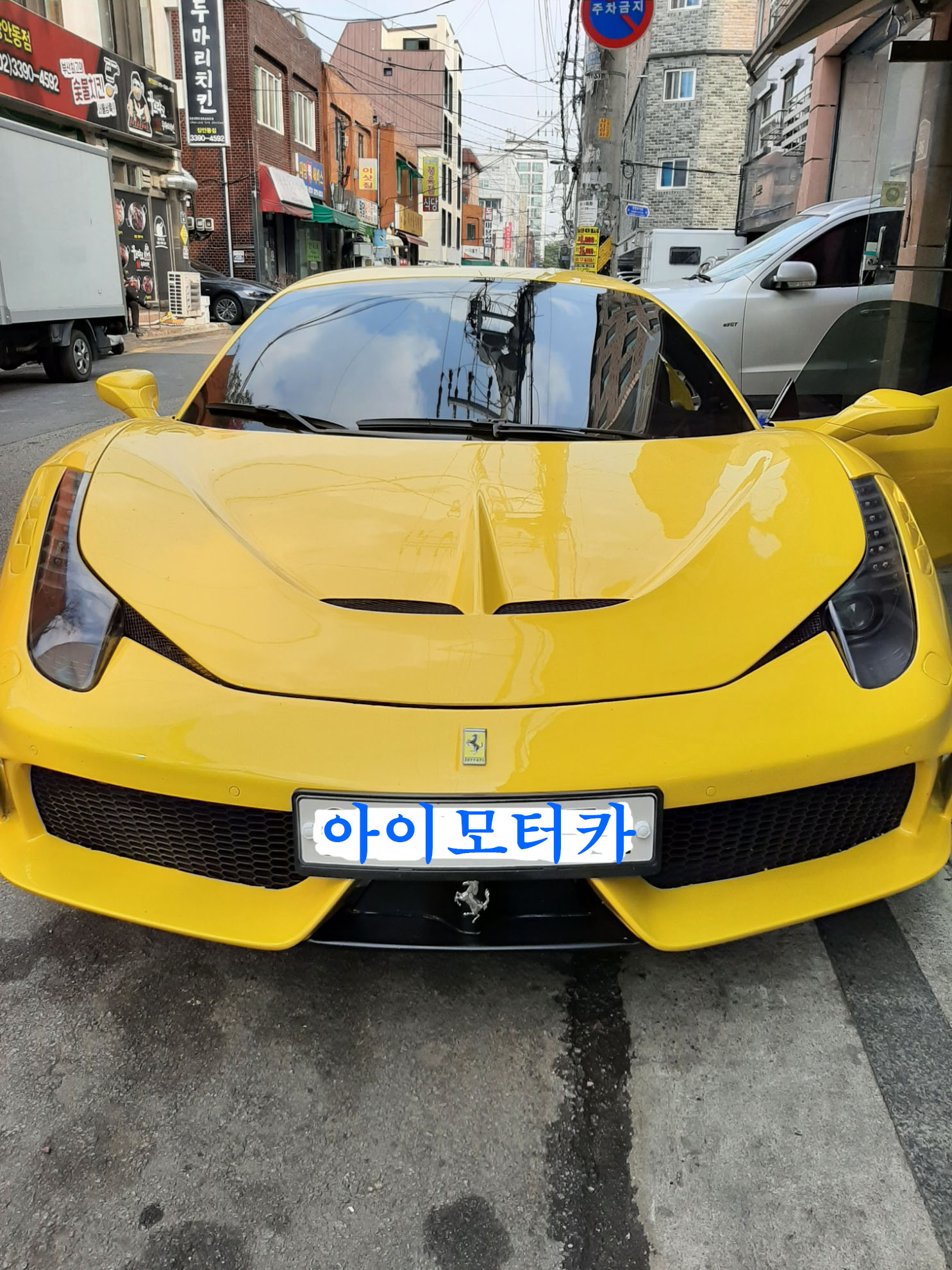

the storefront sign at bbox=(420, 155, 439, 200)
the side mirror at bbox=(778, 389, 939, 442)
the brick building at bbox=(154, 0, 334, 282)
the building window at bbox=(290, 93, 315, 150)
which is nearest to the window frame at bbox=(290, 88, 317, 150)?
the building window at bbox=(290, 93, 315, 150)

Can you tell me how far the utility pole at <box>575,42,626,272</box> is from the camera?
892 cm

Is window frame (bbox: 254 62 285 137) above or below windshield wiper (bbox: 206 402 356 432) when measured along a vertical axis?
above

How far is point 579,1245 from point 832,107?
14.9 m

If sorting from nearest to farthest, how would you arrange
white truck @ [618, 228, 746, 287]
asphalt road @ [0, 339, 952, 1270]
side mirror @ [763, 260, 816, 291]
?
asphalt road @ [0, 339, 952, 1270] → side mirror @ [763, 260, 816, 291] → white truck @ [618, 228, 746, 287]

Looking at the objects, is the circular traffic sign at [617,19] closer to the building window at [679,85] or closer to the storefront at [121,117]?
the storefront at [121,117]

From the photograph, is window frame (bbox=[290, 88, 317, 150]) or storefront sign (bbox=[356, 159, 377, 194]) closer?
window frame (bbox=[290, 88, 317, 150])

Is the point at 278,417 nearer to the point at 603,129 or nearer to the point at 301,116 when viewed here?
the point at 603,129

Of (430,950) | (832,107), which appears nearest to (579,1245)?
(430,950)

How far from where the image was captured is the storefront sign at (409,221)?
1895 inches

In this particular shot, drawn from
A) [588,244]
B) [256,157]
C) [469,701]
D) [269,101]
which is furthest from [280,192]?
[469,701]

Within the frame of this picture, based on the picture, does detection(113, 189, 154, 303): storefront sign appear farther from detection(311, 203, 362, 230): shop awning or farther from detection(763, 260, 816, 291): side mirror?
detection(763, 260, 816, 291): side mirror

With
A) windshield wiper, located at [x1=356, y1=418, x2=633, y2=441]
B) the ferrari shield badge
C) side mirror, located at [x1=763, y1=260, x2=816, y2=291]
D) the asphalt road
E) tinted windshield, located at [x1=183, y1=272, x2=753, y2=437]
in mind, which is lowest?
the asphalt road

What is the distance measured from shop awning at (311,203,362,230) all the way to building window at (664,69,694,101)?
11131mm

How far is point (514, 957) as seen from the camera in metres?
1.82
